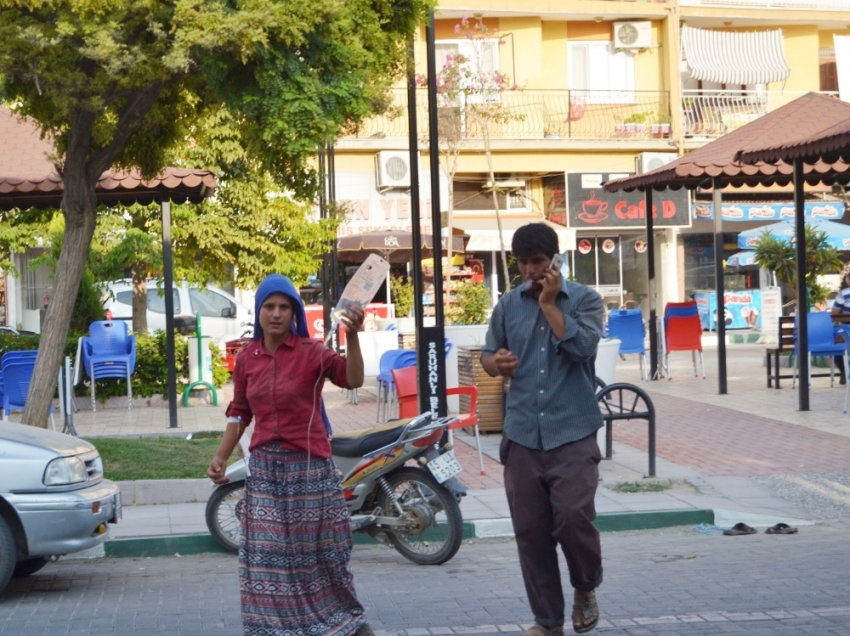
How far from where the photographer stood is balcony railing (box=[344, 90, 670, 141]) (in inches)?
1166

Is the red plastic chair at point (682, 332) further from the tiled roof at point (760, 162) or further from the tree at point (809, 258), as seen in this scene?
the tree at point (809, 258)

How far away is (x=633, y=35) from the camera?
1196 inches

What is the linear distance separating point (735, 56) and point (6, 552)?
90.5ft

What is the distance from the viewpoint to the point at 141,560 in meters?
8.04

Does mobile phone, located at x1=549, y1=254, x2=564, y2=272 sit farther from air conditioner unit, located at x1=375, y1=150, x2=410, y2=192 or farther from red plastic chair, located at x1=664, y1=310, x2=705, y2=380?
air conditioner unit, located at x1=375, y1=150, x2=410, y2=192

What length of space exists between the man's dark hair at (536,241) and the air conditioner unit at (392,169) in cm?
2375

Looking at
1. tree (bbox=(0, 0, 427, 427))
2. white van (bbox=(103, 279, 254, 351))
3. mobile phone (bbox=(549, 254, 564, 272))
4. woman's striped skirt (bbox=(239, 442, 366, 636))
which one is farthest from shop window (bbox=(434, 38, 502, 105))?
woman's striped skirt (bbox=(239, 442, 366, 636))

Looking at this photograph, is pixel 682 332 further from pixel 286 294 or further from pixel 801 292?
pixel 286 294

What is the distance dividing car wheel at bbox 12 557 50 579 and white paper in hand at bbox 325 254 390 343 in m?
3.49

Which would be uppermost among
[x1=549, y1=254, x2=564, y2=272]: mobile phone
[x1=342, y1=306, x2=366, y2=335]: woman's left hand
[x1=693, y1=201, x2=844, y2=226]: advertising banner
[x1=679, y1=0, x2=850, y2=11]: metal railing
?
[x1=679, y1=0, x2=850, y2=11]: metal railing

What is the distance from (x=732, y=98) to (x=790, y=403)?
60.5ft

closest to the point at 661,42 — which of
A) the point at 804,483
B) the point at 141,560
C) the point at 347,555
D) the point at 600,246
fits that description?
the point at 600,246

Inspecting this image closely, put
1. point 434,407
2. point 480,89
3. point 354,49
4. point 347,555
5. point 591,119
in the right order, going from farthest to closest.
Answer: point 591,119
point 480,89
point 434,407
point 354,49
point 347,555

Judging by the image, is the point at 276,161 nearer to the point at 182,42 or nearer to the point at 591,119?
the point at 182,42
